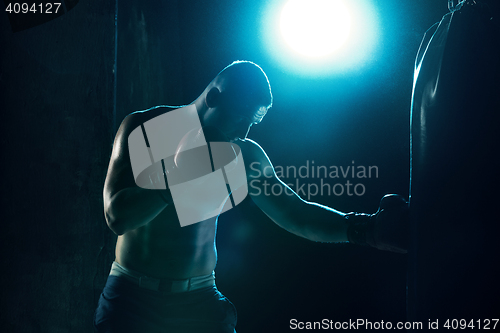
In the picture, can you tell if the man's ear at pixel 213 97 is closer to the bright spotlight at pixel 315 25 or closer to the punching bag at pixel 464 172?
the punching bag at pixel 464 172

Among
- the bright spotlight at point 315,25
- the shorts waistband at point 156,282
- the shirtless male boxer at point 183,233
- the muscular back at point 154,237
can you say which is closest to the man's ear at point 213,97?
the shirtless male boxer at point 183,233

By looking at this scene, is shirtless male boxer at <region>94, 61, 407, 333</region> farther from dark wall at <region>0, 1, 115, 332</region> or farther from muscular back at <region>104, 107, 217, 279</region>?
dark wall at <region>0, 1, 115, 332</region>

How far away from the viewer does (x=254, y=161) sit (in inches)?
52.8

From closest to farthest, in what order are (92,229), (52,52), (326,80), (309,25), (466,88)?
(466,88)
(52,52)
(92,229)
(309,25)
(326,80)

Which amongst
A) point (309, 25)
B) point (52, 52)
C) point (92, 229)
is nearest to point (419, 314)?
point (92, 229)

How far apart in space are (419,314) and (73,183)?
1.32 meters

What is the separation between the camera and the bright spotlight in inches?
101

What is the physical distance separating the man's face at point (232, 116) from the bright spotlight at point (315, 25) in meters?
1.70

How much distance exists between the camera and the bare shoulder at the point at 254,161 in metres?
1.33

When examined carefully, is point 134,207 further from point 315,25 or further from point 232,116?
point 315,25

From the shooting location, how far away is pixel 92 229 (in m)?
1.50

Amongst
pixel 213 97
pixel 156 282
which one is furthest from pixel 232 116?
pixel 156 282

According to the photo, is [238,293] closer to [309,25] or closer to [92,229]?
[92,229]

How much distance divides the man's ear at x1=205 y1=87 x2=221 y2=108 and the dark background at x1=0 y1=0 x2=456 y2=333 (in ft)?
1.93
